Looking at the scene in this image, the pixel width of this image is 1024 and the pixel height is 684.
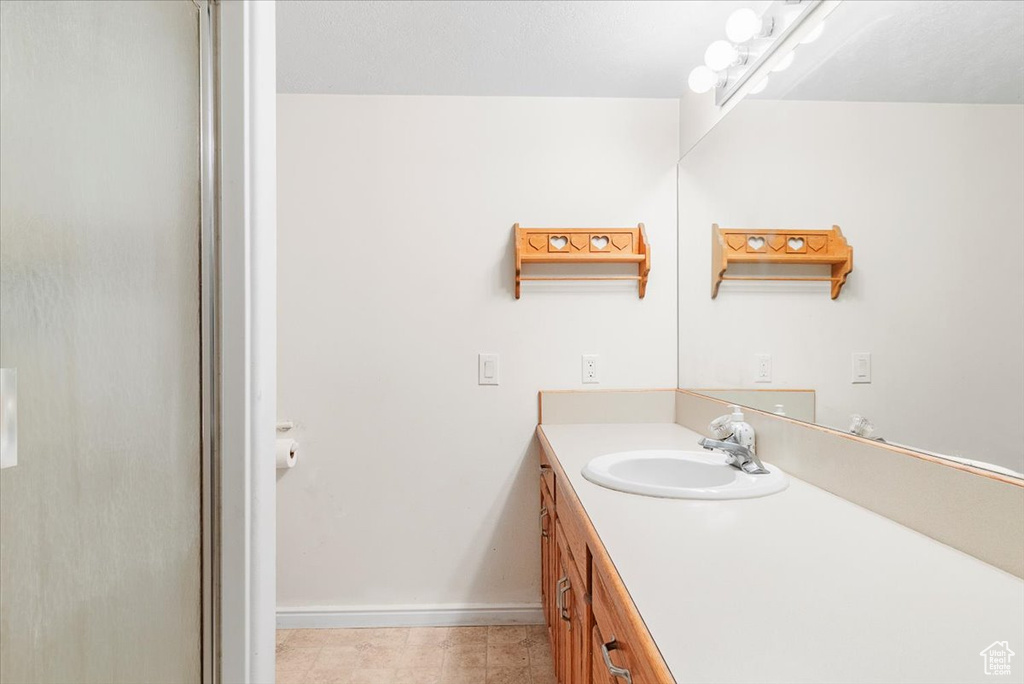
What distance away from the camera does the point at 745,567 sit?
80cm

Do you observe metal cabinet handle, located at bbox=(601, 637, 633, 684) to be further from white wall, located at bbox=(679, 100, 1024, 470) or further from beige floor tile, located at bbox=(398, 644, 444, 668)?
beige floor tile, located at bbox=(398, 644, 444, 668)

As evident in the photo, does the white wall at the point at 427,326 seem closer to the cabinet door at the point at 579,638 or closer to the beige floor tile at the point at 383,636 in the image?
the beige floor tile at the point at 383,636

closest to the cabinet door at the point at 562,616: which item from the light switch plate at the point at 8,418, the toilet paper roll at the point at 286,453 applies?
the toilet paper roll at the point at 286,453

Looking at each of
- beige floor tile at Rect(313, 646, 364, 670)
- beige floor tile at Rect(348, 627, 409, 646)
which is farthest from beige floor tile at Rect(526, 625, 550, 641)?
beige floor tile at Rect(313, 646, 364, 670)

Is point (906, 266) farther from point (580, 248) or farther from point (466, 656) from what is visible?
point (466, 656)

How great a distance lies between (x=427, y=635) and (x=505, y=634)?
11.8 inches

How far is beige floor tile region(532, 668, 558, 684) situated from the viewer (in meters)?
1.79

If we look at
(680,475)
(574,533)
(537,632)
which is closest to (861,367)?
(680,475)

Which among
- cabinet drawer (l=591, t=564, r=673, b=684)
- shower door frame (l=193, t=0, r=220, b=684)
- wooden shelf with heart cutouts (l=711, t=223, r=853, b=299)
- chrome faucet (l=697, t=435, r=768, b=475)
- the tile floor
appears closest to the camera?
cabinet drawer (l=591, t=564, r=673, b=684)

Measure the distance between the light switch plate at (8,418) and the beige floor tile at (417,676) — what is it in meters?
1.64

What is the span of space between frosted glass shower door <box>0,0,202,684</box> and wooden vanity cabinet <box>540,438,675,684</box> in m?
0.63

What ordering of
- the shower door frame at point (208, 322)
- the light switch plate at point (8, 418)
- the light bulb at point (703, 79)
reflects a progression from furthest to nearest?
the light bulb at point (703, 79) → the shower door frame at point (208, 322) → the light switch plate at point (8, 418)

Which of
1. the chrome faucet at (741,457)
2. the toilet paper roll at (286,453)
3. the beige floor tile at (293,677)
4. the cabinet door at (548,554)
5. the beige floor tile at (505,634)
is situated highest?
the chrome faucet at (741,457)

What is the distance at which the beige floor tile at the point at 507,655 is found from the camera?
189 cm
